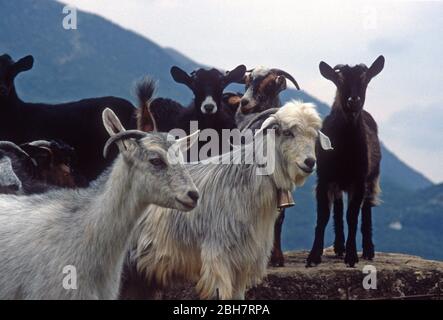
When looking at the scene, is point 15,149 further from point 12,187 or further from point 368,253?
point 368,253

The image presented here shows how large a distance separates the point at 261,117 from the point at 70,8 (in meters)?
2.79

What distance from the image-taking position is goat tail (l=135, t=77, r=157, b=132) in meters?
10.4

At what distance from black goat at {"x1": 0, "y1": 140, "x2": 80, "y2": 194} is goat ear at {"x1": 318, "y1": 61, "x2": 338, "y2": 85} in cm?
312

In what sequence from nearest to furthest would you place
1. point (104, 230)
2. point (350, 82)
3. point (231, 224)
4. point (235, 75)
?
1. point (104, 230)
2. point (231, 224)
3. point (350, 82)
4. point (235, 75)

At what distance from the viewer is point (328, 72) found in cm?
1030

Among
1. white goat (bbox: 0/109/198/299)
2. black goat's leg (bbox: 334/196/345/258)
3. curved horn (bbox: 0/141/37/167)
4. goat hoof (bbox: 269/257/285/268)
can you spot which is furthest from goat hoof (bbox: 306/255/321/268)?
curved horn (bbox: 0/141/37/167)

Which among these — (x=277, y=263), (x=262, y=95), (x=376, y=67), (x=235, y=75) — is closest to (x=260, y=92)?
(x=262, y=95)

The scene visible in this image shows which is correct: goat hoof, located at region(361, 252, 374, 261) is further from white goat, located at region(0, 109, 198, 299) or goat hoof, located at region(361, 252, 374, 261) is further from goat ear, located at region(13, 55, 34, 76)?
goat ear, located at region(13, 55, 34, 76)

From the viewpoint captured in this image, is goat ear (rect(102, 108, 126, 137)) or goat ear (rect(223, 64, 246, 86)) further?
goat ear (rect(223, 64, 246, 86))

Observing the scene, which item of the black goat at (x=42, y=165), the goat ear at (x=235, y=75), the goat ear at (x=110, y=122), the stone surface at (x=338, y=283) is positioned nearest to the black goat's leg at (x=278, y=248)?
the stone surface at (x=338, y=283)

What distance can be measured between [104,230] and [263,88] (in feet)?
12.1

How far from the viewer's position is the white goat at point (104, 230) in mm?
7398

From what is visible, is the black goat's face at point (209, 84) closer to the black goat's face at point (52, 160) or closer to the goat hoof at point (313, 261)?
the black goat's face at point (52, 160)

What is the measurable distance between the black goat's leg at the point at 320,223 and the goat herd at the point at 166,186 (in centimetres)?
1
